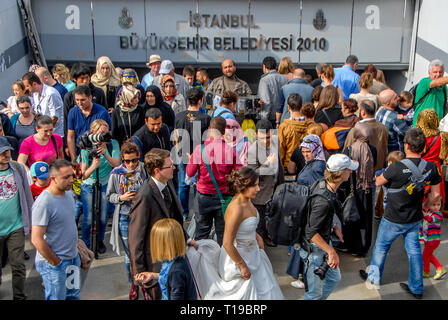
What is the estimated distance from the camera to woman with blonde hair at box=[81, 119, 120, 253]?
5.32 metres

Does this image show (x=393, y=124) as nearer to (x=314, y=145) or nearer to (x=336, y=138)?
(x=336, y=138)

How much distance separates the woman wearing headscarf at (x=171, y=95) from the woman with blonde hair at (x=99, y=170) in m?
1.59

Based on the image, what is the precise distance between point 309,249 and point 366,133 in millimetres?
1913

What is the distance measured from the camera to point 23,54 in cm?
965

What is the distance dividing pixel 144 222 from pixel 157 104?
279 cm

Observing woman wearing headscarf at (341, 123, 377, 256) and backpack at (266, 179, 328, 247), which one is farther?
woman wearing headscarf at (341, 123, 377, 256)

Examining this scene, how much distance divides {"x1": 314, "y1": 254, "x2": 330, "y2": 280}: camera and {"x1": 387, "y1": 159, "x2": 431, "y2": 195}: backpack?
1198mm

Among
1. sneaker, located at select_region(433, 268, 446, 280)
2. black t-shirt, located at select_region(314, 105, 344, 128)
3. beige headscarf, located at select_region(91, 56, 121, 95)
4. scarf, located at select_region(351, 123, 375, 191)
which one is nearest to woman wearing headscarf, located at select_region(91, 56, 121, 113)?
beige headscarf, located at select_region(91, 56, 121, 95)

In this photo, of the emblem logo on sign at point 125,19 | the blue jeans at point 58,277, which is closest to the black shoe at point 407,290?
the blue jeans at point 58,277

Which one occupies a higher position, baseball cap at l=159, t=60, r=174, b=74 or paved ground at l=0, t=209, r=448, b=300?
baseball cap at l=159, t=60, r=174, b=74

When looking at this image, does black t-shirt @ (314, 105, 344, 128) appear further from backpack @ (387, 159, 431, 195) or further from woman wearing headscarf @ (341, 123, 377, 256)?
backpack @ (387, 159, 431, 195)

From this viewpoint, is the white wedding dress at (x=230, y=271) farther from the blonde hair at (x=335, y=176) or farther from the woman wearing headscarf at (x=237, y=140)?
the woman wearing headscarf at (x=237, y=140)

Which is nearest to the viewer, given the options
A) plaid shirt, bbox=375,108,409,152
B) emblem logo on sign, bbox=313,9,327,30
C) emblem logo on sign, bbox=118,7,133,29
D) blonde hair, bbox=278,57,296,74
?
plaid shirt, bbox=375,108,409,152

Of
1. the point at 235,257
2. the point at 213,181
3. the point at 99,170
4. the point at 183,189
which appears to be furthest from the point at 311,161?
the point at 99,170
